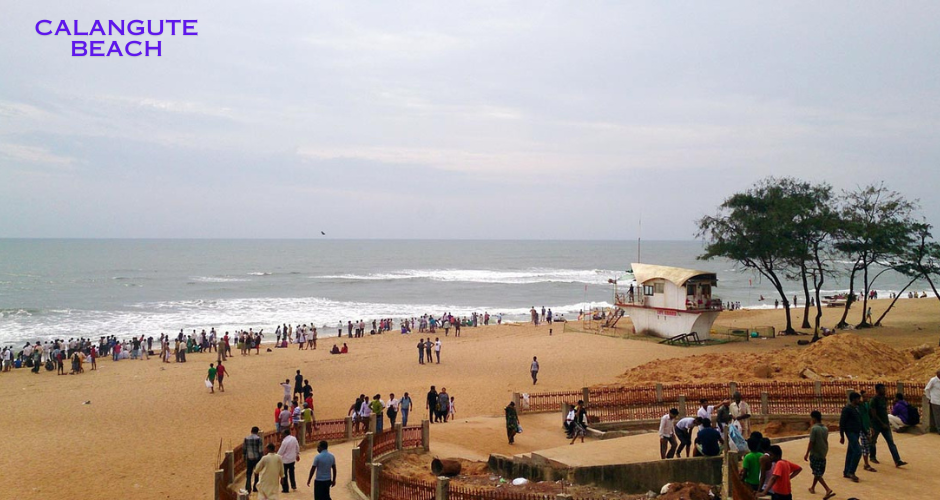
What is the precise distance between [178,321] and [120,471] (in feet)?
134

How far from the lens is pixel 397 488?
984 centimetres

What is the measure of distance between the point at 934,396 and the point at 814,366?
822 cm

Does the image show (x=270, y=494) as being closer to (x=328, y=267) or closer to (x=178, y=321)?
(x=178, y=321)

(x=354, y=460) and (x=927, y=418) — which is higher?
(x=927, y=418)

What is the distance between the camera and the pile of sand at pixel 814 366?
1906 centimetres

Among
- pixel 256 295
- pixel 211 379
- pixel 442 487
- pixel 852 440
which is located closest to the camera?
pixel 442 487

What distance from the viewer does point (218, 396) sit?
2412cm

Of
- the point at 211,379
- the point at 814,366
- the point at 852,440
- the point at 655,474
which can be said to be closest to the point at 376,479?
the point at 655,474

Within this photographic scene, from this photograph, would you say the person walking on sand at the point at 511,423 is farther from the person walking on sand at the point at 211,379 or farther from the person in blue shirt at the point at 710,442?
the person walking on sand at the point at 211,379

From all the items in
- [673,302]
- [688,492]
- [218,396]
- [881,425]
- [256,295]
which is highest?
[673,302]

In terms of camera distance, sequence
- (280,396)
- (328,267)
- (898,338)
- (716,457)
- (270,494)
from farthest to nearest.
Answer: (328,267) < (898,338) < (280,396) < (716,457) < (270,494)

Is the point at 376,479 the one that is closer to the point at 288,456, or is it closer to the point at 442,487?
the point at 288,456

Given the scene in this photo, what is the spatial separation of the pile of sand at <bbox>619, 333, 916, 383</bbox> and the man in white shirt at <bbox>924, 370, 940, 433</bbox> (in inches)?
236

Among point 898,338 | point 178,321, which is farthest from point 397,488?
point 178,321
